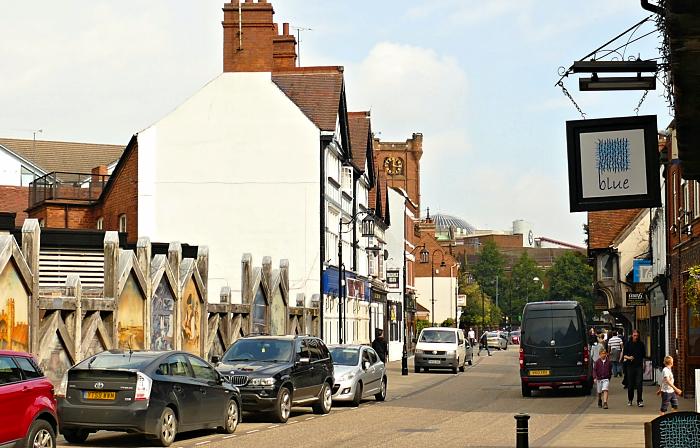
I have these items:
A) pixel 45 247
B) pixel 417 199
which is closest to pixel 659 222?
pixel 45 247

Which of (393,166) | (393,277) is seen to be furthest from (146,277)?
(393,166)

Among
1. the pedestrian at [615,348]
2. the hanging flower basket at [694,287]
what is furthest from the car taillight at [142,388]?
the pedestrian at [615,348]

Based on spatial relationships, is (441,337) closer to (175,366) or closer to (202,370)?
(202,370)

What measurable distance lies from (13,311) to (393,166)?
109988 millimetres

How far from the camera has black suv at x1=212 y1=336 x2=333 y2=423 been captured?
2441 centimetres

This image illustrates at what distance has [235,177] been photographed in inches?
1975

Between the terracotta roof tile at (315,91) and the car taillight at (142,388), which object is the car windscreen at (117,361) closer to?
the car taillight at (142,388)

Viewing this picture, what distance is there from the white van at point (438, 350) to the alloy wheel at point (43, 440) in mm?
37531

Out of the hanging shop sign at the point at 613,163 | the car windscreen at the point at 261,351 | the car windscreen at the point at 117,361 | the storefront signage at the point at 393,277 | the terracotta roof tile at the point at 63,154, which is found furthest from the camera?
the terracotta roof tile at the point at 63,154

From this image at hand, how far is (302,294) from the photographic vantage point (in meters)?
48.5

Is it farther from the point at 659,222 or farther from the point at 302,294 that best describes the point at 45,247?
the point at 659,222

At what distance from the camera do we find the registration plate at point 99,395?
1897 cm

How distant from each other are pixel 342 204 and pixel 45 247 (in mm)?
22261

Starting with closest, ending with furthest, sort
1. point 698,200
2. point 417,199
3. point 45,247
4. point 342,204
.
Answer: point 698,200
point 45,247
point 342,204
point 417,199
